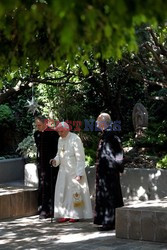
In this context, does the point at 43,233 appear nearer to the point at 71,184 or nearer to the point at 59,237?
the point at 59,237

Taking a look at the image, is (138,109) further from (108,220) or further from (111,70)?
(108,220)

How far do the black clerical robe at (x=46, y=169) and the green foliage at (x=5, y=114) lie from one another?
7.04m

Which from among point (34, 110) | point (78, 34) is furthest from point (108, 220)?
point (34, 110)

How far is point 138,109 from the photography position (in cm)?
1512

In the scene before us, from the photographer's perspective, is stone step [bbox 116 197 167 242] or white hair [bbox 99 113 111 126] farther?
white hair [bbox 99 113 111 126]

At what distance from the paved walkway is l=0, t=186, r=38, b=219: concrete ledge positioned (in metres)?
0.18

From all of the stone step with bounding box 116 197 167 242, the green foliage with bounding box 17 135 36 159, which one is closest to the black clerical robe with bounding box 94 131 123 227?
the stone step with bounding box 116 197 167 242

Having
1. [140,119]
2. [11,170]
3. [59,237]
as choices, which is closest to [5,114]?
[11,170]

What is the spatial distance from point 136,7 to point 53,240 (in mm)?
A: 5483

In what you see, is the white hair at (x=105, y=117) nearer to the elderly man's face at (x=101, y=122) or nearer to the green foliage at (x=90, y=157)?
the elderly man's face at (x=101, y=122)

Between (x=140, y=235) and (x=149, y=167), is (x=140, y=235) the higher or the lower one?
the lower one

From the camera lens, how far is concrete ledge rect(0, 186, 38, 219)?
9453 millimetres

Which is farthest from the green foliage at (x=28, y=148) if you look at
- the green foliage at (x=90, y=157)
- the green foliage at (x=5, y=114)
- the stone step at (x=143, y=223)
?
the stone step at (x=143, y=223)

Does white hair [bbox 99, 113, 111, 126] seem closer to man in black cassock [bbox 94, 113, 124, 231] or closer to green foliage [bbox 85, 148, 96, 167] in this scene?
man in black cassock [bbox 94, 113, 124, 231]
